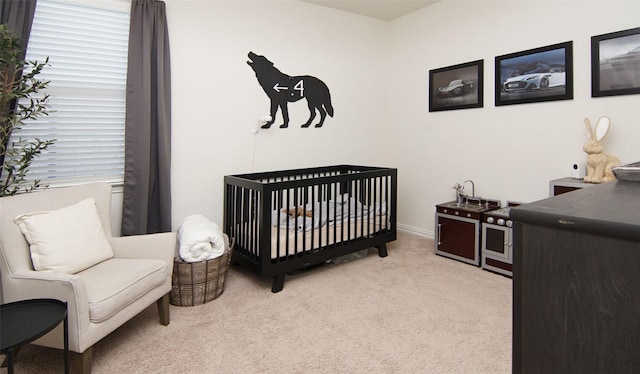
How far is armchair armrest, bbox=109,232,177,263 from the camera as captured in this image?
2180 millimetres

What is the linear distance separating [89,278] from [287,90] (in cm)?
240

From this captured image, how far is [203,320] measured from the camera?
2197 millimetres

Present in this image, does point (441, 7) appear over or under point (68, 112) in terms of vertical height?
over

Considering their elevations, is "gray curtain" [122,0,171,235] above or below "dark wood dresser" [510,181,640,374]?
above

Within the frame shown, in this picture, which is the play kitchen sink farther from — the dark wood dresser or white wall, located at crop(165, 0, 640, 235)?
the dark wood dresser

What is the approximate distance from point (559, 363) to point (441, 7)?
3.87 metres

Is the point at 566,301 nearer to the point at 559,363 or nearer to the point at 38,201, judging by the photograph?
the point at 559,363

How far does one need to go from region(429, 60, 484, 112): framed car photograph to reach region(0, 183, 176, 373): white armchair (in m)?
3.00

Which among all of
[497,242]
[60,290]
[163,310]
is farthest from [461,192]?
[60,290]

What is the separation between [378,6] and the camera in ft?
12.7

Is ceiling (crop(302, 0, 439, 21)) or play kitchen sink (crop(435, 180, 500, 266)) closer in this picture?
play kitchen sink (crop(435, 180, 500, 266))

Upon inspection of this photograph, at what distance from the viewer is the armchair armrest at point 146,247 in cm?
218

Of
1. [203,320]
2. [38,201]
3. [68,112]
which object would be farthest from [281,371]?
[68,112]

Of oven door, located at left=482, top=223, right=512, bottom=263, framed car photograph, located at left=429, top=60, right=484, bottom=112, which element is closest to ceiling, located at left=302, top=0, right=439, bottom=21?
framed car photograph, located at left=429, top=60, right=484, bottom=112
